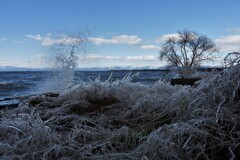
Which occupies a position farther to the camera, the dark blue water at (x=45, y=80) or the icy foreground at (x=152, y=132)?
the dark blue water at (x=45, y=80)

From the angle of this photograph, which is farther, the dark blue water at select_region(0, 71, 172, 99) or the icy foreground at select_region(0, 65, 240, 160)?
the dark blue water at select_region(0, 71, 172, 99)

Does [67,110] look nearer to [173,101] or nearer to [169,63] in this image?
[173,101]

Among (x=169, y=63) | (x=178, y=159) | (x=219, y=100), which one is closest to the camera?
(x=178, y=159)

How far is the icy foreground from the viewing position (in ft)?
5.59

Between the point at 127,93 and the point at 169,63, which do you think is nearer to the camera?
the point at 127,93

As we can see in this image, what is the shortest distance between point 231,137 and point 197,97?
0.61m

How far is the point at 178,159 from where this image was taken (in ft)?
5.24

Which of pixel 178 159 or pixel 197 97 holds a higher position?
pixel 197 97

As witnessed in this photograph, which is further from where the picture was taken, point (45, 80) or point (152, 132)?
point (45, 80)

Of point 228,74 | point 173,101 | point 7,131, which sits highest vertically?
point 228,74

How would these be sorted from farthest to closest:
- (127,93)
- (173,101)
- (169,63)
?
1. (169,63)
2. (127,93)
3. (173,101)

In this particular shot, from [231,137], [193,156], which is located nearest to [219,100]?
[231,137]

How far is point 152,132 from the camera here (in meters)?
1.96

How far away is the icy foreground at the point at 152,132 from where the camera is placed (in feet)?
5.59
